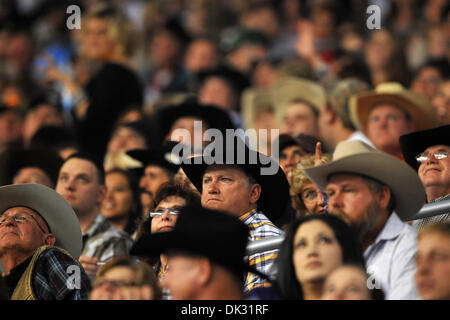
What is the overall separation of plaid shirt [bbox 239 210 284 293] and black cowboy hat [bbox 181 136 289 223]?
0.50 feet

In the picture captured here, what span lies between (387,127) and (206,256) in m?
3.58

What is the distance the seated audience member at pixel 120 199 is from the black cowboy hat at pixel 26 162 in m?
0.45

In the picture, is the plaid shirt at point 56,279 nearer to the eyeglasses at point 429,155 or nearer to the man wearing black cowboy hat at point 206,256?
the man wearing black cowboy hat at point 206,256

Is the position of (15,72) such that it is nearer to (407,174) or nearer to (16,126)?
(16,126)

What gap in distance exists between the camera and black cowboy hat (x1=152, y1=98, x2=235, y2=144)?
9.30m

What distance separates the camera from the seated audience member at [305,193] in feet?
23.0

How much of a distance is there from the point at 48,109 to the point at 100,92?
990mm

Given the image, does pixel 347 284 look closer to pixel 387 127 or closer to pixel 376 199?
pixel 376 199

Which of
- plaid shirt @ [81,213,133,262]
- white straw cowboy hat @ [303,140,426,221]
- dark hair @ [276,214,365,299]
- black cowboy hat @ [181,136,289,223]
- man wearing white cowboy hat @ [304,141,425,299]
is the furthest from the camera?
plaid shirt @ [81,213,133,262]

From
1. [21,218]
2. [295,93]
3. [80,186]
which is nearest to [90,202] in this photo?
[80,186]

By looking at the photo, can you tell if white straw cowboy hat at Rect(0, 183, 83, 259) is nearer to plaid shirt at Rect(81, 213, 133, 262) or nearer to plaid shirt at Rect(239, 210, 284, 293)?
plaid shirt at Rect(81, 213, 133, 262)

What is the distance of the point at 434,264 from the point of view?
5.03 m

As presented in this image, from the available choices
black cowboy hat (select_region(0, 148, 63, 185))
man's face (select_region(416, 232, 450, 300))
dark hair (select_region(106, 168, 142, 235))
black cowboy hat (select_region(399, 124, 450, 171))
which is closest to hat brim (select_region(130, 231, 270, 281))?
man's face (select_region(416, 232, 450, 300))

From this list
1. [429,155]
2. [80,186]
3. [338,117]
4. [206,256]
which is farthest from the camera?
[338,117]
